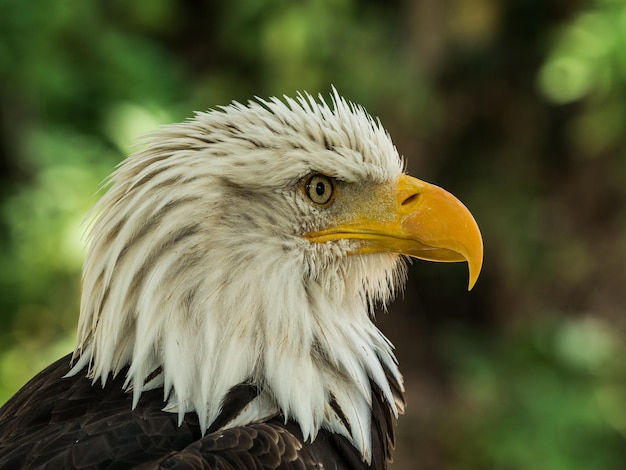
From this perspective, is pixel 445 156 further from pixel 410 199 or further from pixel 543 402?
pixel 410 199

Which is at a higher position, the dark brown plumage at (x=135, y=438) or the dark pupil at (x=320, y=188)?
the dark pupil at (x=320, y=188)

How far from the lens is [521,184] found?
8406 millimetres

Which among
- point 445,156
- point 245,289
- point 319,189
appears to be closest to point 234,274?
point 245,289

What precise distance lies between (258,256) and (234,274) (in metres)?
0.10

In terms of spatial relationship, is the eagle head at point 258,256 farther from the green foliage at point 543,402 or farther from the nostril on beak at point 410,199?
the green foliage at point 543,402

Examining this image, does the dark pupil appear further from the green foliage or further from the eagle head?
the green foliage

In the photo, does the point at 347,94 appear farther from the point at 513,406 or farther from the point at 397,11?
the point at 513,406

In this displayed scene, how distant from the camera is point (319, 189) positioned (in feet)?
9.75

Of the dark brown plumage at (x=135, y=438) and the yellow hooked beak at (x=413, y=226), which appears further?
the yellow hooked beak at (x=413, y=226)

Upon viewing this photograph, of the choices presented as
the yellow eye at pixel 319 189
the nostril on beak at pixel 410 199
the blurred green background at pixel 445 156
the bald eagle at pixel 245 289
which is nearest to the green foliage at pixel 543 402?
the blurred green background at pixel 445 156

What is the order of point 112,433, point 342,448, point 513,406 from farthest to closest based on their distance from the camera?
point 513,406, point 342,448, point 112,433

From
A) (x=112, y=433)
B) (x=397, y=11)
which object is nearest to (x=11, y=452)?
(x=112, y=433)

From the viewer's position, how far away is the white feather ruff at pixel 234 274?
9.09 ft

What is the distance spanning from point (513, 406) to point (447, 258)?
14.6 ft
